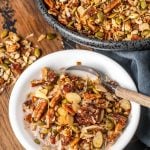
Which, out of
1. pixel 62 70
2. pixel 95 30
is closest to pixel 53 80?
pixel 62 70

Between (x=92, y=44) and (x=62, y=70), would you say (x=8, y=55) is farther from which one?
(x=92, y=44)

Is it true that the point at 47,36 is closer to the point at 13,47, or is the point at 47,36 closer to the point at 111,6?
the point at 13,47

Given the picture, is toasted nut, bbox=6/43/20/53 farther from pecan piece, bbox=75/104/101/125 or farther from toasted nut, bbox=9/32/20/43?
pecan piece, bbox=75/104/101/125

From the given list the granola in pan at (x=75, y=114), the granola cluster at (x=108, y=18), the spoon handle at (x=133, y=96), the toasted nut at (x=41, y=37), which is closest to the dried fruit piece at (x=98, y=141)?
the granola in pan at (x=75, y=114)

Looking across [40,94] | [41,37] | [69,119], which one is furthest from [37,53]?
[69,119]

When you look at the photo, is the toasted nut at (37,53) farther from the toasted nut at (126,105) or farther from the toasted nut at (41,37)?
the toasted nut at (126,105)

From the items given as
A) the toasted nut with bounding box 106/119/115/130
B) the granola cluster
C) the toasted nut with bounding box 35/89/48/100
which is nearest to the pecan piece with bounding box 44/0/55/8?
the granola cluster
